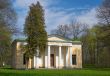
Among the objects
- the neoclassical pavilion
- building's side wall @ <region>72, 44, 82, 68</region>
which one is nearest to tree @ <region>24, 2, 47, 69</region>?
the neoclassical pavilion

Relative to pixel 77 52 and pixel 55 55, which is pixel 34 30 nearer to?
pixel 55 55

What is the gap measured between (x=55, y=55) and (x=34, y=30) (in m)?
8.15

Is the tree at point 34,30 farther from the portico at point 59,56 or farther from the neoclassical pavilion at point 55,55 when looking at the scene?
the portico at point 59,56

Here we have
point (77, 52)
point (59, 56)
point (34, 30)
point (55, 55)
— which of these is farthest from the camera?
point (77, 52)

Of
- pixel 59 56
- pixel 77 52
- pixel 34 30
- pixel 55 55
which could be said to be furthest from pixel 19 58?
pixel 77 52

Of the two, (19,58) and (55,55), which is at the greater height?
(55,55)

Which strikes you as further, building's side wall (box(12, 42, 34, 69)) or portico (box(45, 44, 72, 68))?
portico (box(45, 44, 72, 68))

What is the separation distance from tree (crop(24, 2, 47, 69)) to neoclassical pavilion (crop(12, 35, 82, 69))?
2.24 meters

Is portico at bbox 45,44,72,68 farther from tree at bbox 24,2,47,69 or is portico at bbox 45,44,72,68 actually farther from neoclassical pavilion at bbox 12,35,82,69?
tree at bbox 24,2,47,69

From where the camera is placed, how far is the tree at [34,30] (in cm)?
6056

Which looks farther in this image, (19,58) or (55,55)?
(55,55)

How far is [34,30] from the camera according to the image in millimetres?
60812

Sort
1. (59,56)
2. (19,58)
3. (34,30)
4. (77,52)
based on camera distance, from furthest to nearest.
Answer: (77,52)
(59,56)
(19,58)
(34,30)

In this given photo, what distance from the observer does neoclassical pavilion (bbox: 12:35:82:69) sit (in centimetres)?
6334
